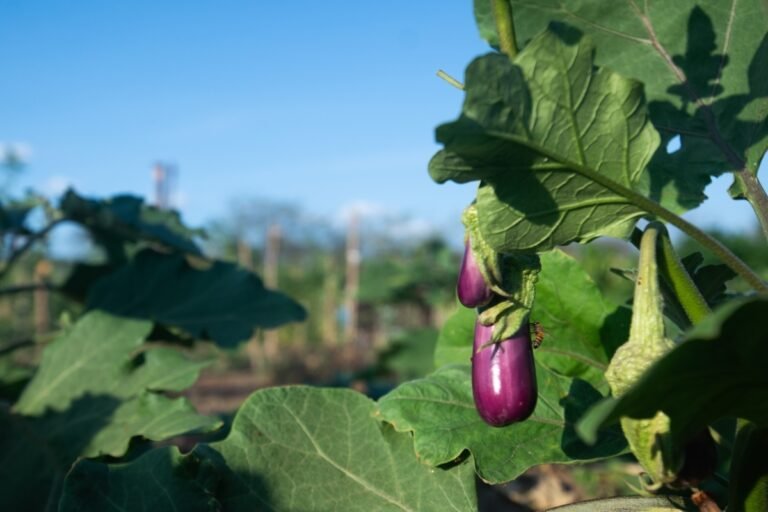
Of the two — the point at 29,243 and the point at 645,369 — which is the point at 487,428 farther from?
the point at 29,243

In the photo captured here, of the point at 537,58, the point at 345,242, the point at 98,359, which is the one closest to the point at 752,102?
the point at 537,58

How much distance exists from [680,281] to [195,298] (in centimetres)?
143

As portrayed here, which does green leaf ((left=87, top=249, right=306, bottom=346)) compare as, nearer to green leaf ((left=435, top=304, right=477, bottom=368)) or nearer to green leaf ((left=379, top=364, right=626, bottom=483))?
green leaf ((left=435, top=304, right=477, bottom=368))

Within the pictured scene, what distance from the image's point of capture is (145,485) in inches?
40.6

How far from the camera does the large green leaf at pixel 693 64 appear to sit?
1.03 m

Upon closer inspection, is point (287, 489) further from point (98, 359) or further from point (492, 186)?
point (98, 359)

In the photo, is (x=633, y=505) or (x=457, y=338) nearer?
(x=633, y=505)

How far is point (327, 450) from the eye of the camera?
3.59ft

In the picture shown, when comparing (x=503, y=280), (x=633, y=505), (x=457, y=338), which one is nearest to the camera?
(x=503, y=280)

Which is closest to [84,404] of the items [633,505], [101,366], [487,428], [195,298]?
[101,366]

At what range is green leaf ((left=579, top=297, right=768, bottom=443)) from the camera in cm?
63

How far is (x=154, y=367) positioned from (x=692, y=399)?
1.19 m

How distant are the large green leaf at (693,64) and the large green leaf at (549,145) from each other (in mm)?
233

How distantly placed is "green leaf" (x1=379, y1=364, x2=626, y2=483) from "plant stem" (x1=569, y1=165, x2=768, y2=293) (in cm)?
27
